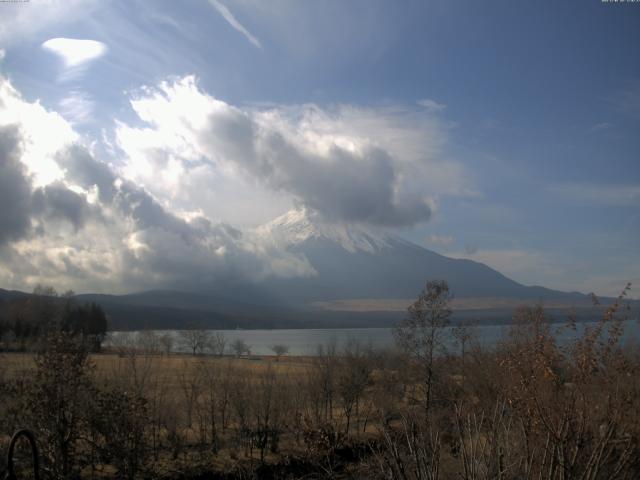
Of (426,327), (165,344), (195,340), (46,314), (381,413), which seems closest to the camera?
(381,413)

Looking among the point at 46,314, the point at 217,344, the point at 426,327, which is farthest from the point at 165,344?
the point at 426,327

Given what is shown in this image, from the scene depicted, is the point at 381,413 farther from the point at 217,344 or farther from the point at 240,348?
the point at 217,344

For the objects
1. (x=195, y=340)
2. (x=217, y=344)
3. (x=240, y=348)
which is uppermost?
(x=217, y=344)

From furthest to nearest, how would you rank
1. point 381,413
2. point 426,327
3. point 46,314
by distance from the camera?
1. point 46,314
2. point 426,327
3. point 381,413

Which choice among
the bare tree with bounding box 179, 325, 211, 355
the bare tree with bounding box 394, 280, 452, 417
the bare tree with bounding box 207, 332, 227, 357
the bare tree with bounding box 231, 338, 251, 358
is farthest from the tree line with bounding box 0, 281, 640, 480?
the bare tree with bounding box 179, 325, 211, 355

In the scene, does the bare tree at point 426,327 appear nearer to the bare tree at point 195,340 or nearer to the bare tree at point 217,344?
the bare tree at point 217,344

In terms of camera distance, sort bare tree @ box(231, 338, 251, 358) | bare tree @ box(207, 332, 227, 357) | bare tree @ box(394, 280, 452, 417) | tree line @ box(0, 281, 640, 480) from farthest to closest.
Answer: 1. bare tree @ box(231, 338, 251, 358)
2. bare tree @ box(207, 332, 227, 357)
3. bare tree @ box(394, 280, 452, 417)
4. tree line @ box(0, 281, 640, 480)

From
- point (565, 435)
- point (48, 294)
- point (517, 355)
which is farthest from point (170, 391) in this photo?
point (48, 294)

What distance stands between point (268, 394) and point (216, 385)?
2973 mm

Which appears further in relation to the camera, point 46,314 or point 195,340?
point 195,340

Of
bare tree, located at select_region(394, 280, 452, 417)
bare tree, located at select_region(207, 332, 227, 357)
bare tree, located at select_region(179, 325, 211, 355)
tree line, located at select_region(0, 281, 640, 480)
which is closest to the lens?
tree line, located at select_region(0, 281, 640, 480)

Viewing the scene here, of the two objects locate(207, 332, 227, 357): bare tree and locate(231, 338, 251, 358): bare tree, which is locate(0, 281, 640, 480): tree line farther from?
locate(231, 338, 251, 358): bare tree

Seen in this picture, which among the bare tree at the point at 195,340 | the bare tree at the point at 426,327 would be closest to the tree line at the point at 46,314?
the bare tree at the point at 195,340

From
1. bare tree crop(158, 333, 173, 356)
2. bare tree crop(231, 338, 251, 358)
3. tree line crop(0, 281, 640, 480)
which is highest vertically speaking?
tree line crop(0, 281, 640, 480)
